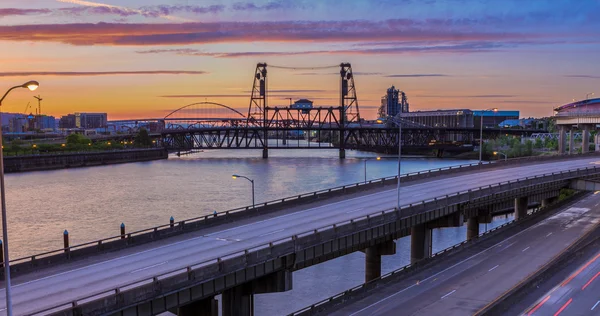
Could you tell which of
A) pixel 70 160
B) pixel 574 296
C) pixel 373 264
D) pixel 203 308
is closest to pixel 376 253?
pixel 373 264

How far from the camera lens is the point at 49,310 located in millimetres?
20203

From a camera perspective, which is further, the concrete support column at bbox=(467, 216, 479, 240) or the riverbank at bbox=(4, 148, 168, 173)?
the riverbank at bbox=(4, 148, 168, 173)

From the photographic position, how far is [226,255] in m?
26.4

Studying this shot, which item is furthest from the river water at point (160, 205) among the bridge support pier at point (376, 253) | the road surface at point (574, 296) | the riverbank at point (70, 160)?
the riverbank at point (70, 160)

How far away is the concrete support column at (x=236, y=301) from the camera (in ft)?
94.9

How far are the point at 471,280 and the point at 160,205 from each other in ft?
168

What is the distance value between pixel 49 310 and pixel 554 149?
7140 inches

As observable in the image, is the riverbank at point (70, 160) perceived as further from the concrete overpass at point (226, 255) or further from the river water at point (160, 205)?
the concrete overpass at point (226, 255)

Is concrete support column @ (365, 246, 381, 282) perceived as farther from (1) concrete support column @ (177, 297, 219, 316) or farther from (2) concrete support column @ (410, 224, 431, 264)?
(1) concrete support column @ (177, 297, 219, 316)

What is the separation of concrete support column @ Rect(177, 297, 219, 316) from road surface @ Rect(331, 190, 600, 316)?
688 centimetres

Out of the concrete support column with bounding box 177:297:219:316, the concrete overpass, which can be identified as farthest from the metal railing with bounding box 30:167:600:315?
the concrete support column with bounding box 177:297:219:316

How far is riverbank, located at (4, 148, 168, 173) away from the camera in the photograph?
493ft

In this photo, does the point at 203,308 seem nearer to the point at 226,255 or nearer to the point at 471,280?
the point at 226,255

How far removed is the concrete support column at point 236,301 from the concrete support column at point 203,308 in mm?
1774
